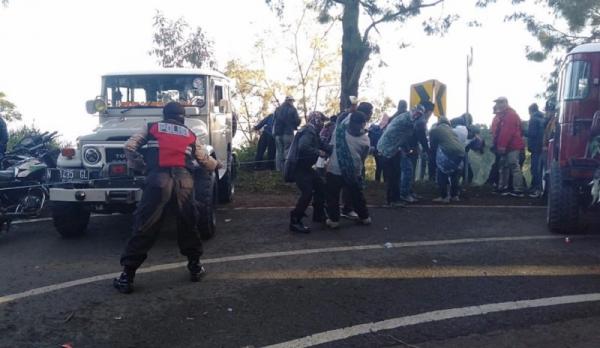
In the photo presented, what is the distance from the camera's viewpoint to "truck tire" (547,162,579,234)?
7527 millimetres

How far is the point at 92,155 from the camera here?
7469 mm

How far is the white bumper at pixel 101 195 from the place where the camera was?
23.0 ft

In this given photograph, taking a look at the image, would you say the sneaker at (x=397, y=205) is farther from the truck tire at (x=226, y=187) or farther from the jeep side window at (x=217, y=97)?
the jeep side window at (x=217, y=97)

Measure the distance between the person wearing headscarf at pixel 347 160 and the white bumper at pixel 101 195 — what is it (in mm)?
2629

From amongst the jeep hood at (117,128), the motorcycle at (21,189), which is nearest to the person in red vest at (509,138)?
the jeep hood at (117,128)

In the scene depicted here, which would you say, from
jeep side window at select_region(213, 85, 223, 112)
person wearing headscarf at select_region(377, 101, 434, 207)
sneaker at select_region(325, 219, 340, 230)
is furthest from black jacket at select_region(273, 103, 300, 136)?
sneaker at select_region(325, 219, 340, 230)

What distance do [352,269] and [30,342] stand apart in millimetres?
3093

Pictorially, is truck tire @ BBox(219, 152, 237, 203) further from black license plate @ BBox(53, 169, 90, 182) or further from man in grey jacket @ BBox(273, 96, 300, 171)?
black license plate @ BBox(53, 169, 90, 182)

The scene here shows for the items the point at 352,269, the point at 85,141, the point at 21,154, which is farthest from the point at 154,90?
the point at 352,269

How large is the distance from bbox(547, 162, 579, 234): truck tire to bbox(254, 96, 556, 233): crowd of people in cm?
244

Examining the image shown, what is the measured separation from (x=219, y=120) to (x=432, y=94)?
4400 millimetres

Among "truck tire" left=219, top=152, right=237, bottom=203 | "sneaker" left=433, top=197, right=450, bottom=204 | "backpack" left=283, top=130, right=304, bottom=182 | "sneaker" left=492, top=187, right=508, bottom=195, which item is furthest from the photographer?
"sneaker" left=492, top=187, right=508, bottom=195

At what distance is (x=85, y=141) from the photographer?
763cm

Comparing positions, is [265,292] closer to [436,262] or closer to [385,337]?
[385,337]
